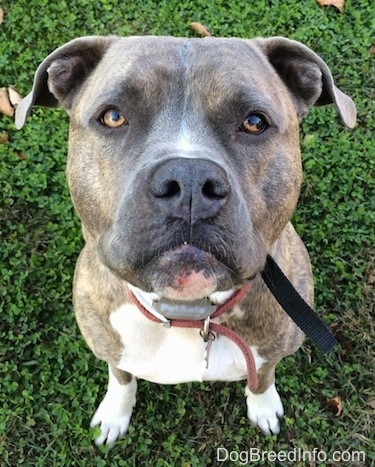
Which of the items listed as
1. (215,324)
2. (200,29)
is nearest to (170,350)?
(215,324)

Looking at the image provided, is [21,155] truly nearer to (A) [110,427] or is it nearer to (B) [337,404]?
(A) [110,427]

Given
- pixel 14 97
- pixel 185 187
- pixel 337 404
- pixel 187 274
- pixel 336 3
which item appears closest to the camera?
pixel 185 187

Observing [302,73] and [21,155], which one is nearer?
[302,73]

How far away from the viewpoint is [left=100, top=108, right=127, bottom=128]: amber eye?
2.33 m

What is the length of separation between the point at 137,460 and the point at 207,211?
229cm

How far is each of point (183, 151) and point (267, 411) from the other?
213 centimetres

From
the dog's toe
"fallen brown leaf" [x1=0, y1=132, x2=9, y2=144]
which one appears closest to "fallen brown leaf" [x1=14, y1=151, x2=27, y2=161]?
"fallen brown leaf" [x1=0, y1=132, x2=9, y2=144]

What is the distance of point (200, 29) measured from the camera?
189 inches

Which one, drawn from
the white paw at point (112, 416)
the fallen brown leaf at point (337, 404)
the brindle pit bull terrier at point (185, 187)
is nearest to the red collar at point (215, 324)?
the brindle pit bull terrier at point (185, 187)

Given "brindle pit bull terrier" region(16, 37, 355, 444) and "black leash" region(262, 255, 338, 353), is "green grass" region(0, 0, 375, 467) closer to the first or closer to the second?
"brindle pit bull terrier" region(16, 37, 355, 444)

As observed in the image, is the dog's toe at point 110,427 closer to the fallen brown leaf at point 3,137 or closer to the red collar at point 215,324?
the red collar at point 215,324

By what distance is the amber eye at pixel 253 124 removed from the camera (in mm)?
2340

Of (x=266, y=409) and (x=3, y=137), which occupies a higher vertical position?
(x=3, y=137)

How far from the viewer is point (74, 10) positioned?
4.89 metres
